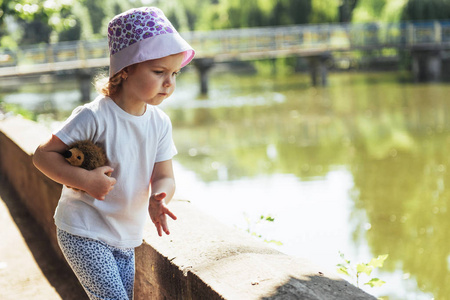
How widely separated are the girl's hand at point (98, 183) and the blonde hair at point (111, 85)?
293mm

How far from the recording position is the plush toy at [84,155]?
80.4 inches

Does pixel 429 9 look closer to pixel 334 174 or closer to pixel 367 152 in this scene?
pixel 367 152

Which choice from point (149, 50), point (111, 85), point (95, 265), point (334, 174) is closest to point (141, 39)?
point (149, 50)

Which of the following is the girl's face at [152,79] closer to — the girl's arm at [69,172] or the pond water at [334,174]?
the girl's arm at [69,172]

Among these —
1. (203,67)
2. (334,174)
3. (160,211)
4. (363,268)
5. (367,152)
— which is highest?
(160,211)

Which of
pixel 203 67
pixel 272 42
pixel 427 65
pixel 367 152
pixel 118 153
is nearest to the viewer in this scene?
pixel 118 153

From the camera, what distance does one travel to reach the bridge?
23422mm

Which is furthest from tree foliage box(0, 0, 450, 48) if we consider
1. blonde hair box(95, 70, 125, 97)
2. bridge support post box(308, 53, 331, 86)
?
blonde hair box(95, 70, 125, 97)

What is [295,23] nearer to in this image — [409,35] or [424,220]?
[409,35]

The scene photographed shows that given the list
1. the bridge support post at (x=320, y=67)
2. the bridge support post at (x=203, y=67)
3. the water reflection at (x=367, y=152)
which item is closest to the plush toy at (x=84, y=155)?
the water reflection at (x=367, y=152)

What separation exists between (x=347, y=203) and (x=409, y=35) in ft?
69.5

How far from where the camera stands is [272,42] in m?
26.7

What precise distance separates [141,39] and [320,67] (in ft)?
84.0

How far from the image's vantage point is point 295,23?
3250cm
